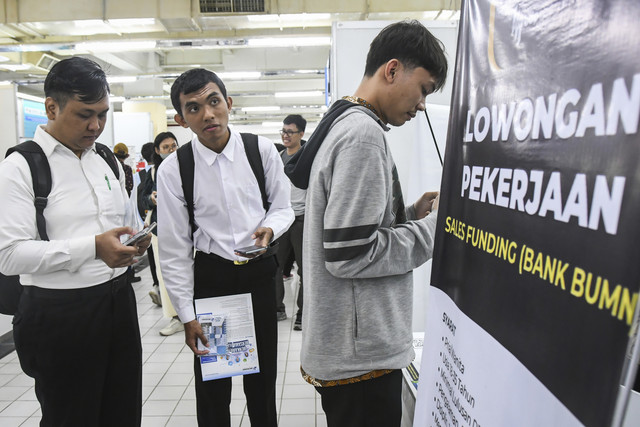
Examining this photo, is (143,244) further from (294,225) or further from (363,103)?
(294,225)

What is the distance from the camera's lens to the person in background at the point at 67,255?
1.41 metres

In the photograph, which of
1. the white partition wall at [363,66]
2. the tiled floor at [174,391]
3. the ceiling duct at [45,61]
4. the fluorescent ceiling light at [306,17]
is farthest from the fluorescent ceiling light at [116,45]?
the white partition wall at [363,66]

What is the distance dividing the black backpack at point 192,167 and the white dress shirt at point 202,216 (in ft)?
0.07

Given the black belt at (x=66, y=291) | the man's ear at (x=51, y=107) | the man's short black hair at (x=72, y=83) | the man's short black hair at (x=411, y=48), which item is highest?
the man's short black hair at (x=411, y=48)

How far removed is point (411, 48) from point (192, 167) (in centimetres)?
105

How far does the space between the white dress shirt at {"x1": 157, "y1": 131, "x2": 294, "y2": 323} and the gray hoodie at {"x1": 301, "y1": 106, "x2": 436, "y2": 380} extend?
689 mm

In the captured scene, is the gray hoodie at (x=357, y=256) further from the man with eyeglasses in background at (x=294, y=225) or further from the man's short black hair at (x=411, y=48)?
the man with eyeglasses in background at (x=294, y=225)

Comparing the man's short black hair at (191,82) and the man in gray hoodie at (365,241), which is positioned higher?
the man's short black hair at (191,82)

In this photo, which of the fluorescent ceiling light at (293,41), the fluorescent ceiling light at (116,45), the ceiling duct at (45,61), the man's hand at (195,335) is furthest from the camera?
the ceiling duct at (45,61)

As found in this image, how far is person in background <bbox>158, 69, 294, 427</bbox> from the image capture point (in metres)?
1.78

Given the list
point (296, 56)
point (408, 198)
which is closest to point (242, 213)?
point (408, 198)

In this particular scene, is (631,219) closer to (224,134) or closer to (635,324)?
(635,324)

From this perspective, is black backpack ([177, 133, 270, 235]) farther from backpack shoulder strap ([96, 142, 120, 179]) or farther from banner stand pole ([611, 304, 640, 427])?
banner stand pole ([611, 304, 640, 427])

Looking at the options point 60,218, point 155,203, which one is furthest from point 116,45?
point 60,218
